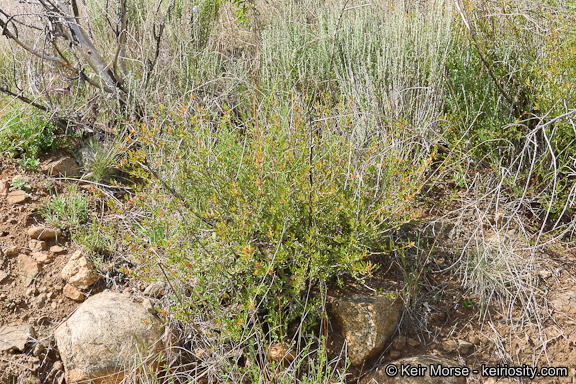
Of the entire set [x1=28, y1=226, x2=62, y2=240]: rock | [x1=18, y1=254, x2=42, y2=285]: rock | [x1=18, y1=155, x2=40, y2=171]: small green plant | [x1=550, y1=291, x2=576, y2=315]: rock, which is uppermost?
[x1=18, y1=155, x2=40, y2=171]: small green plant

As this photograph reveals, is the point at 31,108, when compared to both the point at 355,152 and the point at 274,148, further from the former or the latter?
the point at 355,152

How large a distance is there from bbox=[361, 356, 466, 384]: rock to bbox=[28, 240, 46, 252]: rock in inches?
74.8

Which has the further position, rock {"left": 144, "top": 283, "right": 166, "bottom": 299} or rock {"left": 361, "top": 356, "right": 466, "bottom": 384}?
rock {"left": 144, "top": 283, "right": 166, "bottom": 299}

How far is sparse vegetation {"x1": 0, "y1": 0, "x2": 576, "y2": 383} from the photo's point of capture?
2193 millimetres

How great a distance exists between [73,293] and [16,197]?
0.79m

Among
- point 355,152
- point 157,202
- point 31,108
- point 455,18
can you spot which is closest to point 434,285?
point 355,152

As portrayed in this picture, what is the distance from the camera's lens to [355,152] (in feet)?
8.18

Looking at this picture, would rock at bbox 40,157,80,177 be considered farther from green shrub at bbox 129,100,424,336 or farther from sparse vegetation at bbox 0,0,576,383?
green shrub at bbox 129,100,424,336

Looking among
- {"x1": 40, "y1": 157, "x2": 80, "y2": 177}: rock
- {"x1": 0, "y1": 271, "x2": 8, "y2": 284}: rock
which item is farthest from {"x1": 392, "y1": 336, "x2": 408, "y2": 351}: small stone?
{"x1": 40, "y1": 157, "x2": 80, "y2": 177}: rock

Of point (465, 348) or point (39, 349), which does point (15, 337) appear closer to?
point (39, 349)

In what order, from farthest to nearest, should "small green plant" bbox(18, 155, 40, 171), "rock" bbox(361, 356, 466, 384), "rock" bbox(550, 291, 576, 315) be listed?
"small green plant" bbox(18, 155, 40, 171)
"rock" bbox(550, 291, 576, 315)
"rock" bbox(361, 356, 466, 384)

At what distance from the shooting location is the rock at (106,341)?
7.06 ft

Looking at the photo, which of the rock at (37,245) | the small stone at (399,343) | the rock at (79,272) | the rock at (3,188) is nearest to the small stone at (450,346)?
the small stone at (399,343)

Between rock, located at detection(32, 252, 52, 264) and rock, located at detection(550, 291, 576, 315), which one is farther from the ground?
rock, located at detection(32, 252, 52, 264)
